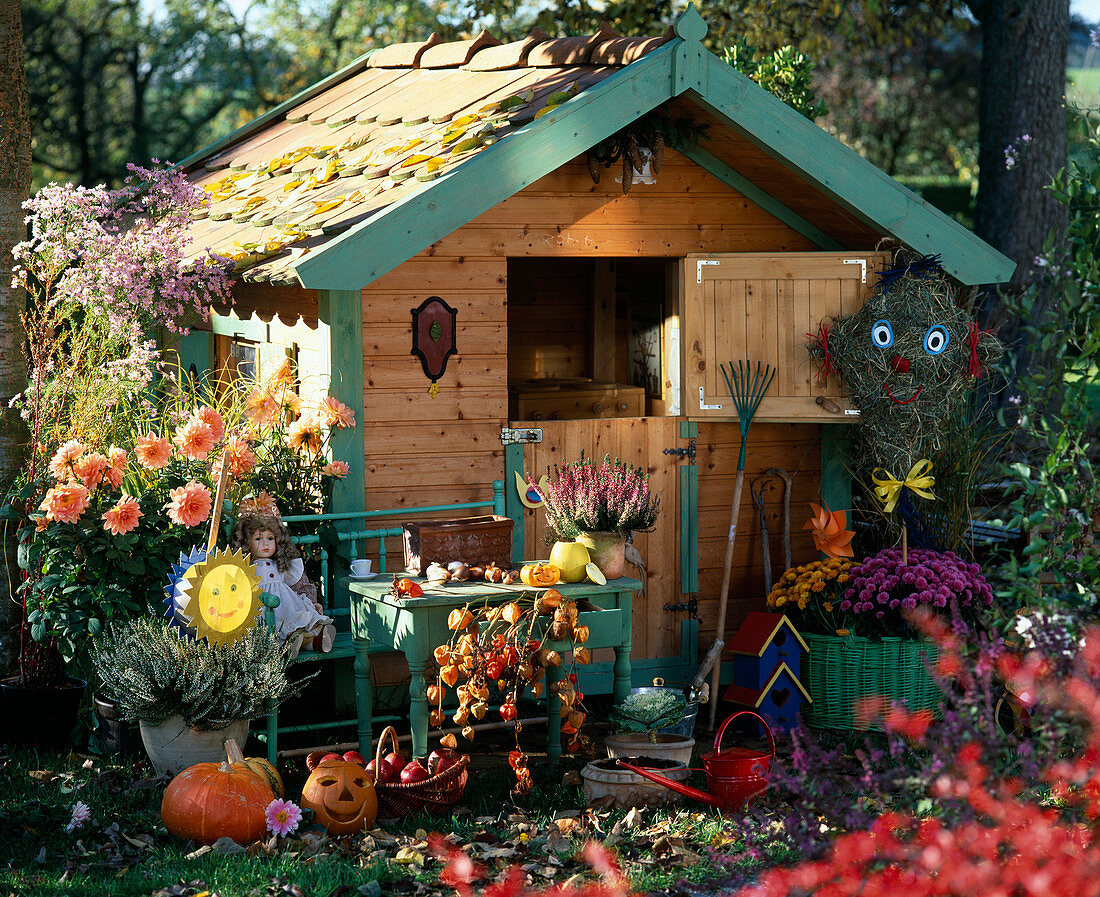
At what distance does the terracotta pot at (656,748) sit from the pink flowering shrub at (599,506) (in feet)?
3.15

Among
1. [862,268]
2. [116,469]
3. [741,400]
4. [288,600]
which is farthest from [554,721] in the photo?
[862,268]

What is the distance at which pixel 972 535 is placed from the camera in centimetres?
743

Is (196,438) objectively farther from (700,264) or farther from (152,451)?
(700,264)

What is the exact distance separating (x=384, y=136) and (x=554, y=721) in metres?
3.66

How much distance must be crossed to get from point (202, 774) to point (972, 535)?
4.63 metres

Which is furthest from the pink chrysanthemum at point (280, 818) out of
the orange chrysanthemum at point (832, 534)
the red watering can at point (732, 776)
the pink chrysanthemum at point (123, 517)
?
the orange chrysanthemum at point (832, 534)

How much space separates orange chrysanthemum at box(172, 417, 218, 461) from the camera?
18.8ft

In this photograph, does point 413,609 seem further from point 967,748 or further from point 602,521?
point 967,748

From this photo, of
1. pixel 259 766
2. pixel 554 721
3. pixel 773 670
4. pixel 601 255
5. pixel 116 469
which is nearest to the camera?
pixel 259 766

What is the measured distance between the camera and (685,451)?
23.4 ft

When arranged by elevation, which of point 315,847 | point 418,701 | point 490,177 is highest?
point 490,177

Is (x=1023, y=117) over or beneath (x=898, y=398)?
over

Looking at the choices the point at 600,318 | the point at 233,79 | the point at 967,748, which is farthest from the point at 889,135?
the point at 967,748

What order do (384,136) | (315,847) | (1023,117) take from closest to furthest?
(315,847)
(384,136)
(1023,117)
